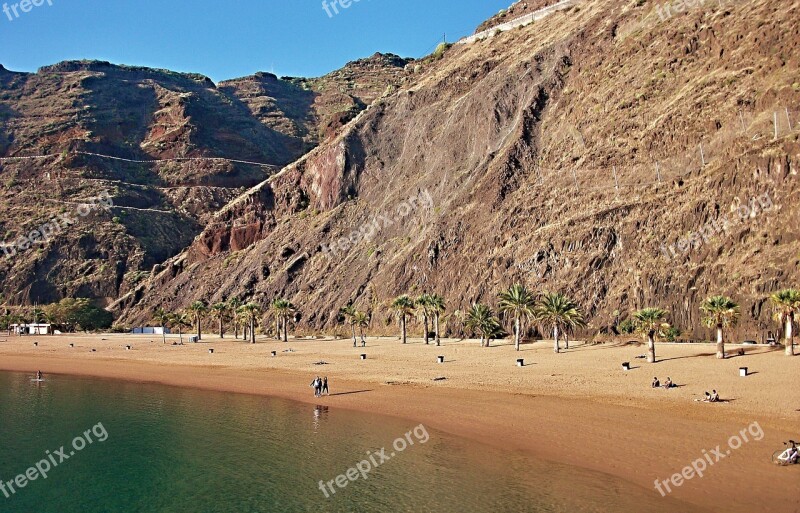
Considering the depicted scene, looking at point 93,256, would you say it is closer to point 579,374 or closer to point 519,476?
point 579,374

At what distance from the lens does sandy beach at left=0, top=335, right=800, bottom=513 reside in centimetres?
2036

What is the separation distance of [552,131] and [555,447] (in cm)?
6104

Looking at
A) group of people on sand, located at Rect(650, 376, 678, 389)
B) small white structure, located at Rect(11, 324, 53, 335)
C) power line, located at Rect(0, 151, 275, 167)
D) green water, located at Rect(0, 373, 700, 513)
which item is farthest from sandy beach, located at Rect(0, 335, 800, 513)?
power line, located at Rect(0, 151, 275, 167)

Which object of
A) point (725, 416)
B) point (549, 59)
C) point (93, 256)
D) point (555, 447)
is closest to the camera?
point (555, 447)

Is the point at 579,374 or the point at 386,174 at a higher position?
the point at 386,174

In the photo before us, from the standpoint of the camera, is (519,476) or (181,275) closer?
(519,476)

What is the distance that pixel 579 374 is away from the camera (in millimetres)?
36250

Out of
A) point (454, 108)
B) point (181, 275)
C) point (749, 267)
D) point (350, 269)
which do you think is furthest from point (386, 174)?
point (749, 267)
